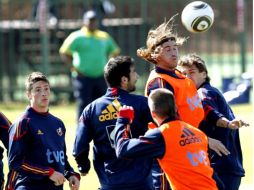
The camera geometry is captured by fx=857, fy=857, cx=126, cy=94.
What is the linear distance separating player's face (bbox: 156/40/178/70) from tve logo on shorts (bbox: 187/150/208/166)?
4.27 ft

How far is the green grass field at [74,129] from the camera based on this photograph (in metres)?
10.9

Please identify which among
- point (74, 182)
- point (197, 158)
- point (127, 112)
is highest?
point (127, 112)

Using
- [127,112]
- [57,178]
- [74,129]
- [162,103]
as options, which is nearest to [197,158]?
[162,103]

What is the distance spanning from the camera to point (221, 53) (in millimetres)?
23812

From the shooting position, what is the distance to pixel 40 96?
7.26 metres

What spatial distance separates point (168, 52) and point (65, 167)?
4.46ft

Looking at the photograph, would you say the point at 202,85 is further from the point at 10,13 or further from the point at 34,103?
the point at 10,13

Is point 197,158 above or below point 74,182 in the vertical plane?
above

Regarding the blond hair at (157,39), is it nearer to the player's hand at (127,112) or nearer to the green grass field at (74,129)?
the player's hand at (127,112)

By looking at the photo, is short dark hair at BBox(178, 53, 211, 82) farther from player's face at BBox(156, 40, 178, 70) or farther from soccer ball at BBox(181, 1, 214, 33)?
soccer ball at BBox(181, 1, 214, 33)

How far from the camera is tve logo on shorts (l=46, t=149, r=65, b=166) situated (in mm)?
7184

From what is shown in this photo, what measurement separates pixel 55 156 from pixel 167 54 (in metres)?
1.35

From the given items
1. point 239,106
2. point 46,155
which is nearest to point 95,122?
point 46,155

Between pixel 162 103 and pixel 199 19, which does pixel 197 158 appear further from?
pixel 199 19
